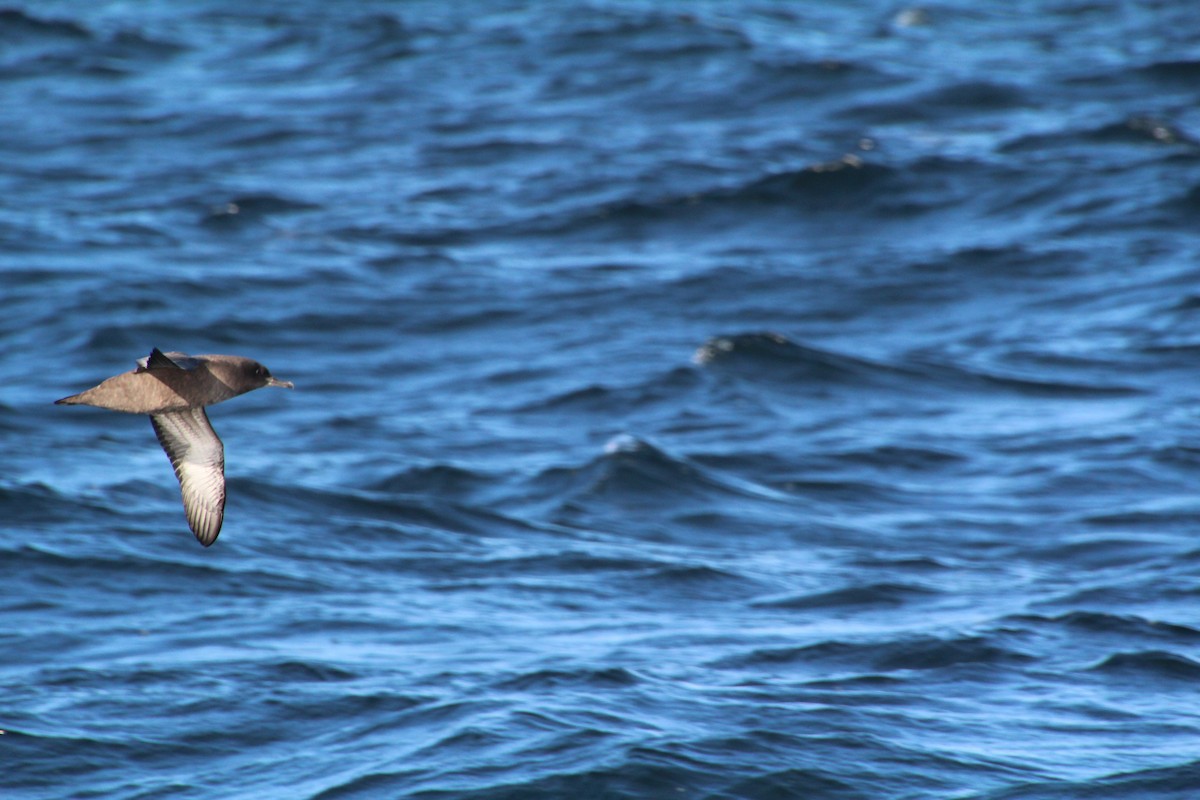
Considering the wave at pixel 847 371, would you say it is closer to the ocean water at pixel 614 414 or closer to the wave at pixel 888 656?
the ocean water at pixel 614 414

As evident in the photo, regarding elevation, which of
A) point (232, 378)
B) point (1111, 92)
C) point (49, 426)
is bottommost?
point (49, 426)

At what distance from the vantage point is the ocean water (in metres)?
9.26

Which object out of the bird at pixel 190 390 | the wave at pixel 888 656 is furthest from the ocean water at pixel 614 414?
the bird at pixel 190 390

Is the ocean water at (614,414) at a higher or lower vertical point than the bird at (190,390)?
lower

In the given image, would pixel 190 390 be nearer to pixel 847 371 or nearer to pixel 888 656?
pixel 888 656

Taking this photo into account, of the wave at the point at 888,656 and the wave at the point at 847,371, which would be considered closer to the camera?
the wave at the point at 888,656

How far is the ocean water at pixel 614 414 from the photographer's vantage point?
9.26 meters

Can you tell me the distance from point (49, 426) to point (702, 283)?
6.45 meters

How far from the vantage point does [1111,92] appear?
73.9ft

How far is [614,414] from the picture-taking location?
14672 mm

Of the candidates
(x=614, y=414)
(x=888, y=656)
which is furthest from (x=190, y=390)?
(x=614, y=414)

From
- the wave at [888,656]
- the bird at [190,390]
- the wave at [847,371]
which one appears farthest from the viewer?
the wave at [847,371]

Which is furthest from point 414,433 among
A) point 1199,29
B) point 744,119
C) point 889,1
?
point 889,1

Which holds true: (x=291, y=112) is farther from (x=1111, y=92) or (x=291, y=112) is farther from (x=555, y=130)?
(x=1111, y=92)
